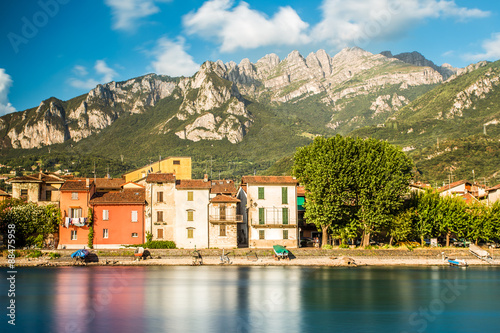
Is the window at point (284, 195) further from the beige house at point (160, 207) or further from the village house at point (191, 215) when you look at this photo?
the beige house at point (160, 207)

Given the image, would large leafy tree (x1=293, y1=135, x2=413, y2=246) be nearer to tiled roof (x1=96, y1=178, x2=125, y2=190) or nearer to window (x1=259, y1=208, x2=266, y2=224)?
window (x1=259, y1=208, x2=266, y2=224)

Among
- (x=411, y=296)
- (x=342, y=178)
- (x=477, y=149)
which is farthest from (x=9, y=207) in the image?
(x=477, y=149)

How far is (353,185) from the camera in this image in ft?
196

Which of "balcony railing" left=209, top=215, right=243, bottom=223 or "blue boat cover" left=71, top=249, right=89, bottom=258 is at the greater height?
"balcony railing" left=209, top=215, right=243, bottom=223

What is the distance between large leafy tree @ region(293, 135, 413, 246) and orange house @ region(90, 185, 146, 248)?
2009 cm

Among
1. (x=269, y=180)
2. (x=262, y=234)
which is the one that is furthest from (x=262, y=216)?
(x=269, y=180)

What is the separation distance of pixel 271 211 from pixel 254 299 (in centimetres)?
2171

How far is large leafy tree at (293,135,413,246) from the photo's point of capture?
5822 centimetres

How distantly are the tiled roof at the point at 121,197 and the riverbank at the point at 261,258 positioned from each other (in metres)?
6.13

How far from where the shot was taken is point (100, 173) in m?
155

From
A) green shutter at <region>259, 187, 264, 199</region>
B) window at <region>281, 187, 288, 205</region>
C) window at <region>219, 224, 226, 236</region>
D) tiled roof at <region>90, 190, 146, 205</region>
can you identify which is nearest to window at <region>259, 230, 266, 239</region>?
green shutter at <region>259, 187, 264, 199</region>

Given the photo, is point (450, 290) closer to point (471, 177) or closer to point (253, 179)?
point (253, 179)

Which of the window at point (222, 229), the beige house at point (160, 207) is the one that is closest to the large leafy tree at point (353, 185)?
the window at point (222, 229)

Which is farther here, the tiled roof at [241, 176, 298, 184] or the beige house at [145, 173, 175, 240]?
the tiled roof at [241, 176, 298, 184]
